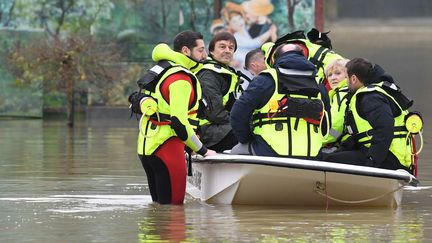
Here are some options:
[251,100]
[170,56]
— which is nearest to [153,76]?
[170,56]

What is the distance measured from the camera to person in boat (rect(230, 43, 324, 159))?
12828mm

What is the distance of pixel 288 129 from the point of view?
505 inches

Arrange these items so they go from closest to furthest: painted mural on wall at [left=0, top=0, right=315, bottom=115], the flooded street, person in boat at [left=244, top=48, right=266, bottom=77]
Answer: the flooded street → person in boat at [left=244, top=48, right=266, bottom=77] → painted mural on wall at [left=0, top=0, right=315, bottom=115]

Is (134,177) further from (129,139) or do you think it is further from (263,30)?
(263,30)

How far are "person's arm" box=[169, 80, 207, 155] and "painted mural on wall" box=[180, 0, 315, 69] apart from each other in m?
30.4

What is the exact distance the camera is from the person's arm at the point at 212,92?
13.7 m

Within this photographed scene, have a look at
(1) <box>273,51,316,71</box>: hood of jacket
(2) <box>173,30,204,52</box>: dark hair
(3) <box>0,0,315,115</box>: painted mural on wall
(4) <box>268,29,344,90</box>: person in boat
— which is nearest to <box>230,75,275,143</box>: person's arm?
(1) <box>273,51,316,71</box>: hood of jacket

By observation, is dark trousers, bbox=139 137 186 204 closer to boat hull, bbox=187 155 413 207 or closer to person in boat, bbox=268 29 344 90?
boat hull, bbox=187 155 413 207

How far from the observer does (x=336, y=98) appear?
14273mm

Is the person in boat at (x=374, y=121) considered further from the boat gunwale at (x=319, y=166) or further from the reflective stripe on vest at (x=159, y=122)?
the reflective stripe on vest at (x=159, y=122)

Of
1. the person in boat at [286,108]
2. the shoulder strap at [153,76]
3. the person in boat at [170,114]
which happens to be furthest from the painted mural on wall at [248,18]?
the person in boat at [286,108]

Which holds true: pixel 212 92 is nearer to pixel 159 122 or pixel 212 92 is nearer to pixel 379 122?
pixel 159 122

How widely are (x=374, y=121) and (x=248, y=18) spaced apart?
30478 millimetres

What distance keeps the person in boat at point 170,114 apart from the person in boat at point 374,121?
1.45 metres
